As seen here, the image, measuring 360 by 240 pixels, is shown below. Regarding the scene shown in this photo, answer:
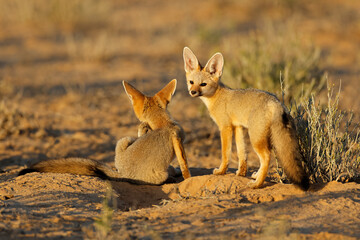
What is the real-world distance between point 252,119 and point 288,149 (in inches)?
19.6

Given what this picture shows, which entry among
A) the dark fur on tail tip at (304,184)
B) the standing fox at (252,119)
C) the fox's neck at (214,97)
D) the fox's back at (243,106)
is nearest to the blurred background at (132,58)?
the fox's back at (243,106)

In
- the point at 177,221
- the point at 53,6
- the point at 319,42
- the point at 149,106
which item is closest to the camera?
the point at 177,221

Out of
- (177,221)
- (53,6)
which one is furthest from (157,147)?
(53,6)

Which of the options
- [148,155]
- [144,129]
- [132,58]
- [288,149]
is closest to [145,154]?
[148,155]

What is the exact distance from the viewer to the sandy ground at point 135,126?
174 inches

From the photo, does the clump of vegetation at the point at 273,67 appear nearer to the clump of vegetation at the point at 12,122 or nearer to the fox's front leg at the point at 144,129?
the fox's front leg at the point at 144,129

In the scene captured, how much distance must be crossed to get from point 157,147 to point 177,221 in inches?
53.5

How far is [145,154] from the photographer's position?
571 cm

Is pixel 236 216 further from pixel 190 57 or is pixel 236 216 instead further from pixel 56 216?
pixel 190 57

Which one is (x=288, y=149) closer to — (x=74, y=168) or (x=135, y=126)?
(x=74, y=168)

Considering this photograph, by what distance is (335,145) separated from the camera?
18.4 feet

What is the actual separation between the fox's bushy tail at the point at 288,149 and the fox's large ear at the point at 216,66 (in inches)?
50.8

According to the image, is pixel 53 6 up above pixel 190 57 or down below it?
above

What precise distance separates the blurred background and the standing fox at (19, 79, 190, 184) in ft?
4.96
